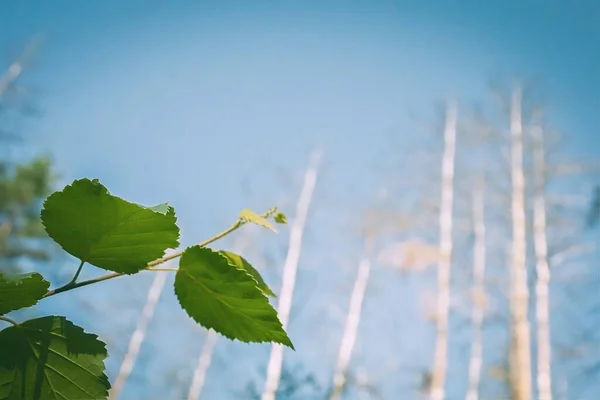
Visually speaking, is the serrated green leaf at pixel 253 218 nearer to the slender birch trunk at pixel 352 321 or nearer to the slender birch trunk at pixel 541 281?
the slender birch trunk at pixel 541 281

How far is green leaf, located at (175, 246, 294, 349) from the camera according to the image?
0.34 meters

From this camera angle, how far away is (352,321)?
12773 millimetres

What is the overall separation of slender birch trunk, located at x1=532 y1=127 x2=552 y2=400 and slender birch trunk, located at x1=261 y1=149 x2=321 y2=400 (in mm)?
4300

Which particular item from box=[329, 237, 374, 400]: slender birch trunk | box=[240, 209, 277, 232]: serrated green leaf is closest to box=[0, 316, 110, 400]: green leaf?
box=[240, 209, 277, 232]: serrated green leaf

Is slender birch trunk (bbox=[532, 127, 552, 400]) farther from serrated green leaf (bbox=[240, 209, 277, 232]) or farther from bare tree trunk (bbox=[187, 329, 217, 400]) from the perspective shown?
bare tree trunk (bbox=[187, 329, 217, 400])

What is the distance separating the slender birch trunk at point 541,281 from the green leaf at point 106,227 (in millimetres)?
7743

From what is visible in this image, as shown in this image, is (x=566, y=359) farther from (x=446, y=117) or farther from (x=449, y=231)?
(x=446, y=117)

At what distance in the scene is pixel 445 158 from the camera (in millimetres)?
11469

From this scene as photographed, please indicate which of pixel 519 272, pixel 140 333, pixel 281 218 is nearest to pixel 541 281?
pixel 519 272

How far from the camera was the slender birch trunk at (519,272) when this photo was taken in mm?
6512

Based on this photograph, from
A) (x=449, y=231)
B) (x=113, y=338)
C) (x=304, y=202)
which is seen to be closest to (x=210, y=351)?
(x=113, y=338)

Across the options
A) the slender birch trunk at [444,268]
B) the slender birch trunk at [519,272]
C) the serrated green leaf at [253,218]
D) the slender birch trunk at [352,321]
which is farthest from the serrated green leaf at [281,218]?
the slender birch trunk at [352,321]

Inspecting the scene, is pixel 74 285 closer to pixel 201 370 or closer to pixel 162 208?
pixel 162 208

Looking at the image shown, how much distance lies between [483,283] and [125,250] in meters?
11.0
